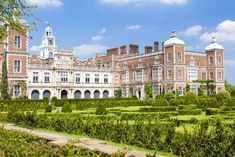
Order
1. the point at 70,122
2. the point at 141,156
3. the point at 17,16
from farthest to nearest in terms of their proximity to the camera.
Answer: the point at 17,16
the point at 70,122
the point at 141,156

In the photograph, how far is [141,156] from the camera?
19.6 feet

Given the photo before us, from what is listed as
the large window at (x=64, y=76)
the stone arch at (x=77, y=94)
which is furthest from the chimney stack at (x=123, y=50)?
the large window at (x=64, y=76)

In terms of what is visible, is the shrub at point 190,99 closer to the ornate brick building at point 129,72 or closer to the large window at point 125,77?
the ornate brick building at point 129,72

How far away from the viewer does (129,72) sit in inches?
1981

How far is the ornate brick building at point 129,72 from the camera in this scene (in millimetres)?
43141

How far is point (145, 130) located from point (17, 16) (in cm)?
842

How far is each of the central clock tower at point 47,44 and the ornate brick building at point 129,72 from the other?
2980 cm

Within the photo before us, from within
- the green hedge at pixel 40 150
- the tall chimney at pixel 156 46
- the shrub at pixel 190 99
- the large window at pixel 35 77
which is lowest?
the green hedge at pixel 40 150

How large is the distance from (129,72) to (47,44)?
1451 inches

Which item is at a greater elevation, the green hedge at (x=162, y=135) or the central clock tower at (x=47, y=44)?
the central clock tower at (x=47, y=44)

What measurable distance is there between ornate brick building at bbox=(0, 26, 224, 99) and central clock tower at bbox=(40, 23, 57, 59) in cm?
2980

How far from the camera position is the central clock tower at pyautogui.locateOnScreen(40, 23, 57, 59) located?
263 ft

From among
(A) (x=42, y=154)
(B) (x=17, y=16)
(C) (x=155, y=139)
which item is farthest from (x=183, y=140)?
(B) (x=17, y=16)

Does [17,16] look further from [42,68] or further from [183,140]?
[42,68]
